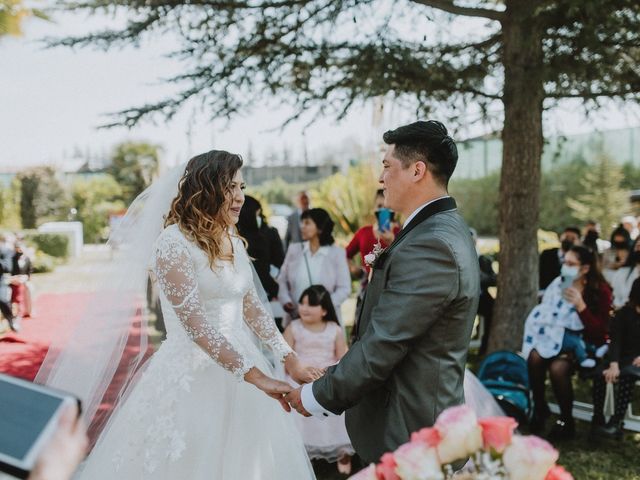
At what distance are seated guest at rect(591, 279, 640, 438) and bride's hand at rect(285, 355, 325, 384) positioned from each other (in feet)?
10.3

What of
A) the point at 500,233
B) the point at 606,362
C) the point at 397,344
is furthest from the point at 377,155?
the point at 397,344


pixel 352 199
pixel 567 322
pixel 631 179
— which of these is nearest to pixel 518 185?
pixel 567 322

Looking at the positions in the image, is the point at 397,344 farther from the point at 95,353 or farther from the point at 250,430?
the point at 95,353

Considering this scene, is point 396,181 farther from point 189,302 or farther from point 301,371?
point 301,371

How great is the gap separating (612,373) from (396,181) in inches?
152

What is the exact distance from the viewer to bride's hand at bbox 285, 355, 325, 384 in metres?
3.25

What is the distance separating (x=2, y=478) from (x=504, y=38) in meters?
6.57

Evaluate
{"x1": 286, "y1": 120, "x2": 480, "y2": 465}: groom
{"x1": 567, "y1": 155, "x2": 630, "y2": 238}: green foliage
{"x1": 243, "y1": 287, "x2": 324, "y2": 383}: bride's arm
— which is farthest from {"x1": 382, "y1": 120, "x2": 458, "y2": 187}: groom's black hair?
{"x1": 567, "y1": 155, "x2": 630, "y2": 238}: green foliage

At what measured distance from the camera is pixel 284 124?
712 cm

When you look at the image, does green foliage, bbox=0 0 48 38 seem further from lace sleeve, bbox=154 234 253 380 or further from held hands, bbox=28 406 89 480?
held hands, bbox=28 406 89 480

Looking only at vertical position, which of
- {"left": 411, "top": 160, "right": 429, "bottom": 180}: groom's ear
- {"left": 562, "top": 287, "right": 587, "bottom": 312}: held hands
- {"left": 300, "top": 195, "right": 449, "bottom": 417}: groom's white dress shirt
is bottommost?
{"left": 562, "top": 287, "right": 587, "bottom": 312}: held hands

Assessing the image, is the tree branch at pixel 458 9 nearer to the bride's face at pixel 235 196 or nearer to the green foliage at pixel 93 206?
the bride's face at pixel 235 196

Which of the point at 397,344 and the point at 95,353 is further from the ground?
the point at 397,344

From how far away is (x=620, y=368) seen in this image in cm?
543
